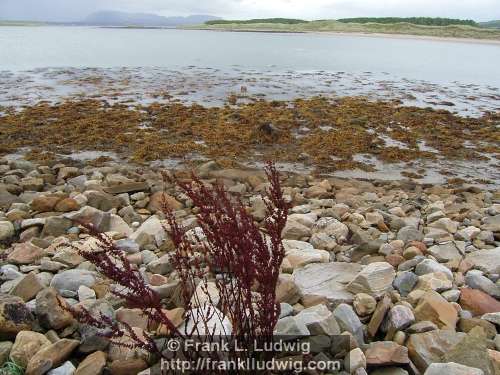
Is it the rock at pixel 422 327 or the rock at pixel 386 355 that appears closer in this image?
the rock at pixel 386 355

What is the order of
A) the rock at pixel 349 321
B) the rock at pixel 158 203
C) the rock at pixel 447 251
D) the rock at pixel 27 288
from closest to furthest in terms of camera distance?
the rock at pixel 349 321, the rock at pixel 27 288, the rock at pixel 447 251, the rock at pixel 158 203

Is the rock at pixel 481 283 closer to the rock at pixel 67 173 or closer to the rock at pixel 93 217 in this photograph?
the rock at pixel 93 217

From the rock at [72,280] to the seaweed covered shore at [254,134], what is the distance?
17.9 ft

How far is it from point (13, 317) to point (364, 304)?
2.61 metres

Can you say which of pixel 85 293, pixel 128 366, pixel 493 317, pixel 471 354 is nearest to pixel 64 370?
pixel 128 366

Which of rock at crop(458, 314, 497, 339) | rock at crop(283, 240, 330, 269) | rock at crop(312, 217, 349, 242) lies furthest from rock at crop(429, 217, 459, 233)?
rock at crop(458, 314, 497, 339)

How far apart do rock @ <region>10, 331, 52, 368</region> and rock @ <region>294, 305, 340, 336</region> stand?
175cm

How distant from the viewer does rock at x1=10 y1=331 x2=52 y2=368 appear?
2.80m

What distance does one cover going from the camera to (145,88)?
19.3 meters

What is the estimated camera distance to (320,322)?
3.04 metres

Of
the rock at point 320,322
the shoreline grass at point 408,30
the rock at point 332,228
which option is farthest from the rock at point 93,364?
the shoreline grass at point 408,30

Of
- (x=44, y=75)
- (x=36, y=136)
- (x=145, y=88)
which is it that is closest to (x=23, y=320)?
(x=36, y=136)

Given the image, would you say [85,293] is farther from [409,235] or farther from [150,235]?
[409,235]

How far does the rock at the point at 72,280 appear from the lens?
379 centimetres
